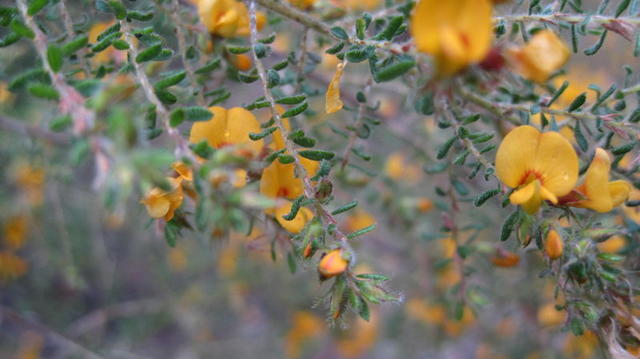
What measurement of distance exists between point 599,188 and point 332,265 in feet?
1.85

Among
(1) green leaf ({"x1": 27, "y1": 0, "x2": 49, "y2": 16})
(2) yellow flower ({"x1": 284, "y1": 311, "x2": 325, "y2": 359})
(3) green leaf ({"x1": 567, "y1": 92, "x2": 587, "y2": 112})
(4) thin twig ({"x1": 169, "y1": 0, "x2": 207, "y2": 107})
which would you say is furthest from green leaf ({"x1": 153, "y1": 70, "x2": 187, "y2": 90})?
(2) yellow flower ({"x1": 284, "y1": 311, "x2": 325, "y2": 359})

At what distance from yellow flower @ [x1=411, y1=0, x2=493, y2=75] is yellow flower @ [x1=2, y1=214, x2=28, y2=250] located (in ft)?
8.97

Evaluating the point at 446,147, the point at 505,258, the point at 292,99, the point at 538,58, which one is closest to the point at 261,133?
the point at 292,99

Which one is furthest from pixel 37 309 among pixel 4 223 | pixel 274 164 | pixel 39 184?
pixel 274 164

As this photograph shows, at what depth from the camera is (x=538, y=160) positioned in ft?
3.37

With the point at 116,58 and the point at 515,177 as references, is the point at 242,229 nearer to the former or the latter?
the point at 515,177

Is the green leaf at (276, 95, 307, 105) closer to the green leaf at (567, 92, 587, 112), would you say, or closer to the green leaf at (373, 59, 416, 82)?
the green leaf at (373, 59, 416, 82)

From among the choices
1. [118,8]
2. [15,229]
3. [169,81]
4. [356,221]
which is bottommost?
[15,229]

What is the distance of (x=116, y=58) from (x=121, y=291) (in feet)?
9.50

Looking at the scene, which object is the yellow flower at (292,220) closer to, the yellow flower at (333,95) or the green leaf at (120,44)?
the yellow flower at (333,95)

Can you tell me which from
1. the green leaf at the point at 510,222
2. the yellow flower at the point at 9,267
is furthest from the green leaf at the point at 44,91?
the yellow flower at the point at 9,267

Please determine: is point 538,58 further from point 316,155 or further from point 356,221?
point 356,221

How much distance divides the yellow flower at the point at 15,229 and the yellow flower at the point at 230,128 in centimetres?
217

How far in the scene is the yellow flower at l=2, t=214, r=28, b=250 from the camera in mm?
2760
